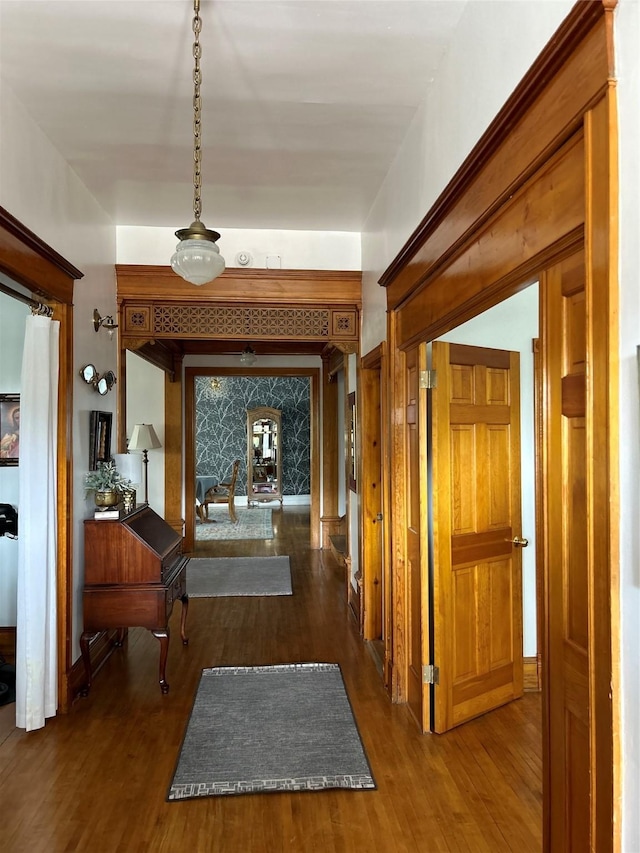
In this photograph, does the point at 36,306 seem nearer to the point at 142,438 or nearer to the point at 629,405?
the point at 629,405

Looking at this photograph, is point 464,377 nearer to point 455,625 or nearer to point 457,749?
point 455,625

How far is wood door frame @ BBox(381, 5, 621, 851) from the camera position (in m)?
1.19

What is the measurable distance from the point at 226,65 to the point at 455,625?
2910 millimetres

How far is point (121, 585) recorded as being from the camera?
3.46 metres

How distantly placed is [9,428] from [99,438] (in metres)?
0.83

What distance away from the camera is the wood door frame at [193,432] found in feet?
24.0

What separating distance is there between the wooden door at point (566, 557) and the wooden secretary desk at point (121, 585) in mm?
2516

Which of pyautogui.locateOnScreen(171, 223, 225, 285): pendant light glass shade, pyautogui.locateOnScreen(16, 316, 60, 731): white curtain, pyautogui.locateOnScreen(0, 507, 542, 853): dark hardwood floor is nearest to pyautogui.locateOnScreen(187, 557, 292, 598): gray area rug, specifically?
pyautogui.locateOnScreen(0, 507, 542, 853): dark hardwood floor

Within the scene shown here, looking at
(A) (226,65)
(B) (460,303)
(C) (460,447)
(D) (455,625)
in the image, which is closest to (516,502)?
(C) (460,447)

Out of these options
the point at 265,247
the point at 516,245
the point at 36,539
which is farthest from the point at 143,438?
the point at 516,245

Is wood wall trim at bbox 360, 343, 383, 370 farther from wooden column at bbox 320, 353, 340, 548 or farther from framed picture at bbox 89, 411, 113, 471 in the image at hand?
wooden column at bbox 320, 353, 340, 548

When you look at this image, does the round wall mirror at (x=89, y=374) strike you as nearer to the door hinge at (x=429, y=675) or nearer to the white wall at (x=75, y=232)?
the white wall at (x=75, y=232)

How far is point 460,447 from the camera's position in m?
2.98

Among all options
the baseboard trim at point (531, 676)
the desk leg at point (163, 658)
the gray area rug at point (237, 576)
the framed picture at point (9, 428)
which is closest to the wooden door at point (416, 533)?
the baseboard trim at point (531, 676)
